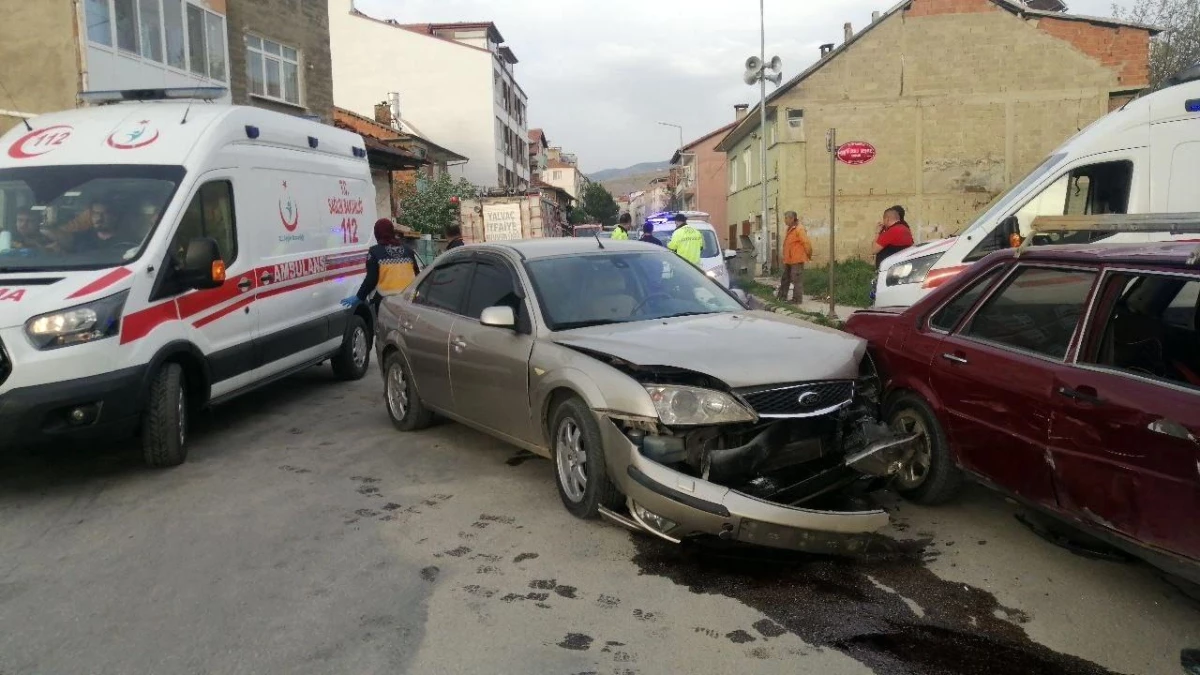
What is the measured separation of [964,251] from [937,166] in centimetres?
1908

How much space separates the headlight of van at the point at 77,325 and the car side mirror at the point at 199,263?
68 cm

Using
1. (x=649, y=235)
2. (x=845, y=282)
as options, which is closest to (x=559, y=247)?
(x=649, y=235)

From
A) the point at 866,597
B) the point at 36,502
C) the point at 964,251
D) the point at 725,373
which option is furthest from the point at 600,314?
the point at 964,251

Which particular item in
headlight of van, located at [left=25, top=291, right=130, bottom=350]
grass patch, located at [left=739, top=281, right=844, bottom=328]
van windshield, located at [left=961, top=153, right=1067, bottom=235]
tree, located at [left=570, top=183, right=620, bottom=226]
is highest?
tree, located at [left=570, top=183, right=620, bottom=226]

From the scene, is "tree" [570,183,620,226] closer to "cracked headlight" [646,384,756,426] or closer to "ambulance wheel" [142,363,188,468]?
"ambulance wheel" [142,363,188,468]

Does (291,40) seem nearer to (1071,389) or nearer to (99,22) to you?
(99,22)

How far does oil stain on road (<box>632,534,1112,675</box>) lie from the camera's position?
3.38 meters

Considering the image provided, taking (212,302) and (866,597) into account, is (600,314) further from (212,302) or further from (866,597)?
(212,302)

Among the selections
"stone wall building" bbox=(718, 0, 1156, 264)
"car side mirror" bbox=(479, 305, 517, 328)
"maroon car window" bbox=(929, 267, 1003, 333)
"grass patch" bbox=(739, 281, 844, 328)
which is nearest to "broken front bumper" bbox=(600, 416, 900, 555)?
"maroon car window" bbox=(929, 267, 1003, 333)

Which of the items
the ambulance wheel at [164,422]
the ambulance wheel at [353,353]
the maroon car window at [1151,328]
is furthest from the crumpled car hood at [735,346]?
the ambulance wheel at [353,353]

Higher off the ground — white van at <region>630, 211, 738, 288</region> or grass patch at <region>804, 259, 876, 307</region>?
white van at <region>630, 211, 738, 288</region>

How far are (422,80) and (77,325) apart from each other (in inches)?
1830

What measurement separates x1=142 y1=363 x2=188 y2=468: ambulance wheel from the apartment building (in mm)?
44119

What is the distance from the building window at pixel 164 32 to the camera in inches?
592
